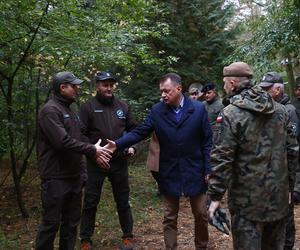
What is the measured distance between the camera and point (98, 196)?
545cm

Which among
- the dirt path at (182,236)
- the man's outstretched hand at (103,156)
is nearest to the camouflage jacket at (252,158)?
the man's outstretched hand at (103,156)

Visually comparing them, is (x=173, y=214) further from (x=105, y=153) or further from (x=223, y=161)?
(x=223, y=161)

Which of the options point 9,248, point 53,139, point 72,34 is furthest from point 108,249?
point 72,34

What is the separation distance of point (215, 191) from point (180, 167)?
53.8 inches

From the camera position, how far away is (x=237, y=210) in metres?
3.55

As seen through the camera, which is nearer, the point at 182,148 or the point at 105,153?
the point at 182,148

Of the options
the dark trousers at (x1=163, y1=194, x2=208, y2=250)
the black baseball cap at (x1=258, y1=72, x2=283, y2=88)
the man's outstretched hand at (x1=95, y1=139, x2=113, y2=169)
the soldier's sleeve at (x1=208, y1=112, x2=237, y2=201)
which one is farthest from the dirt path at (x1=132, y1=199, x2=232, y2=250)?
the soldier's sleeve at (x1=208, y1=112, x2=237, y2=201)

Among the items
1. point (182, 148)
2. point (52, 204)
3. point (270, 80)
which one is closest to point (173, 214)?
point (182, 148)

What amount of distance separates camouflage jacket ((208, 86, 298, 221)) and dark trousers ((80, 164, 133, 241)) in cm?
221

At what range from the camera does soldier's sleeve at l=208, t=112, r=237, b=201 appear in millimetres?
3412

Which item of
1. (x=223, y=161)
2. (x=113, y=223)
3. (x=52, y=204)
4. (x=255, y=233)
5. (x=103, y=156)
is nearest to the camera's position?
(x=223, y=161)

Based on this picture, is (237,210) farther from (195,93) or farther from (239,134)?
(195,93)

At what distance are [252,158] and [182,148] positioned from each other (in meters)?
1.38

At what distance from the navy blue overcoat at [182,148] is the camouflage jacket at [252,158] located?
1240 mm
